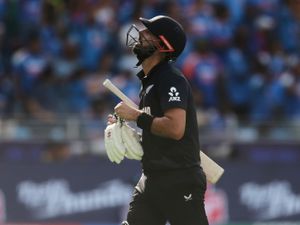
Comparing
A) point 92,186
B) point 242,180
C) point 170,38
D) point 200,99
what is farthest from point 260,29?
point 170,38

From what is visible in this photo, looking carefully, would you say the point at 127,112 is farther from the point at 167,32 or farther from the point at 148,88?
the point at 167,32

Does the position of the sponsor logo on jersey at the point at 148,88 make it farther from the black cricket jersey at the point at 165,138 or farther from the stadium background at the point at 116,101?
the stadium background at the point at 116,101

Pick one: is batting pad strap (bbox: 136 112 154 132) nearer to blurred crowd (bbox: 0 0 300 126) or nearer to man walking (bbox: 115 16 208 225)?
man walking (bbox: 115 16 208 225)

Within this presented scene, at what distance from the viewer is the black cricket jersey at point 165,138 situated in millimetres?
6047

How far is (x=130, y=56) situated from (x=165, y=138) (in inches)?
252

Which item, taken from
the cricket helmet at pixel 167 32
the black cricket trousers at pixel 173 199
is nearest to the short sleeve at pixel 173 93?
the cricket helmet at pixel 167 32

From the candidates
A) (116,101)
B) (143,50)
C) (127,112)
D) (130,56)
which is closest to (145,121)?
(127,112)

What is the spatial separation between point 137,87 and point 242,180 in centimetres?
173

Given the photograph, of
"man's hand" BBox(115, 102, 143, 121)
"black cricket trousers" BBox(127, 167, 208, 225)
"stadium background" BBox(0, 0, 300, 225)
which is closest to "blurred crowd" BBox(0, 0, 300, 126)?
"stadium background" BBox(0, 0, 300, 225)

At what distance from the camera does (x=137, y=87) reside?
11992 mm

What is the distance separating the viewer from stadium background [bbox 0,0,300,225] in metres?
11.4

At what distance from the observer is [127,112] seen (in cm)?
604

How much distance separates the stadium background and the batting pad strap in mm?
5383

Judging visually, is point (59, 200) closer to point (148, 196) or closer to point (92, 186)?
point (92, 186)
